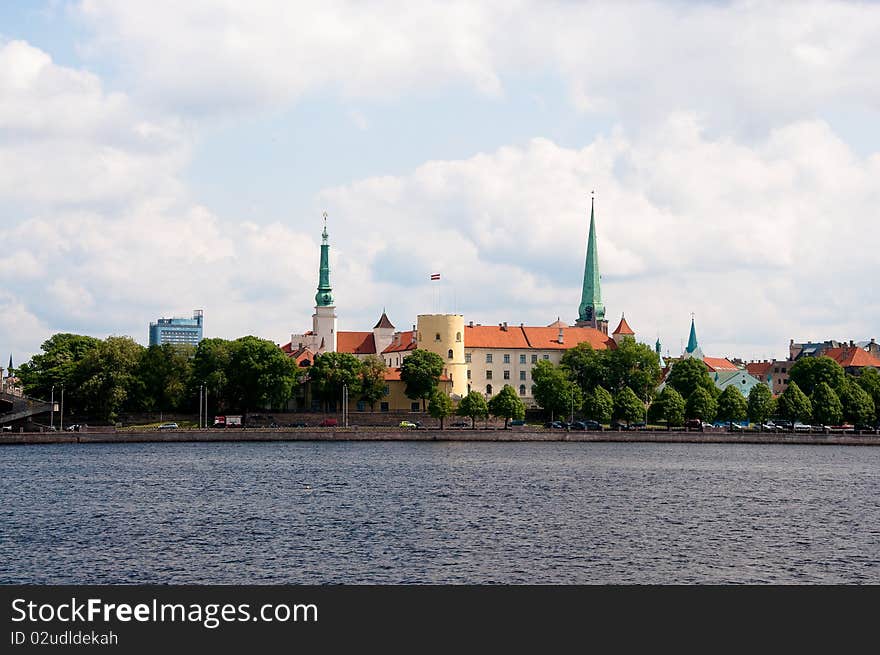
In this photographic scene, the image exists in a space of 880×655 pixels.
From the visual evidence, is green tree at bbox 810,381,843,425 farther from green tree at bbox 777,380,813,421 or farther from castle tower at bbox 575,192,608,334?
castle tower at bbox 575,192,608,334

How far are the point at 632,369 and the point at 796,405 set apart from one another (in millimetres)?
18703

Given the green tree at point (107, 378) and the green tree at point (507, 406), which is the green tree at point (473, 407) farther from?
the green tree at point (107, 378)

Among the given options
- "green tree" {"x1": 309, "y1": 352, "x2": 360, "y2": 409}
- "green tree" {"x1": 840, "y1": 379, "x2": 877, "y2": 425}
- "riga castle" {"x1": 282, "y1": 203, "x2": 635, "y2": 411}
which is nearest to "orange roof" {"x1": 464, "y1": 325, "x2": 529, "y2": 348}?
"riga castle" {"x1": 282, "y1": 203, "x2": 635, "y2": 411}

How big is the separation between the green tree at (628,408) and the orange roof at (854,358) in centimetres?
6338

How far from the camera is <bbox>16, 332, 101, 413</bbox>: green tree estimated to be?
122438 mm

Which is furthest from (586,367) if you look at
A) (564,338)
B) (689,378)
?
(564,338)

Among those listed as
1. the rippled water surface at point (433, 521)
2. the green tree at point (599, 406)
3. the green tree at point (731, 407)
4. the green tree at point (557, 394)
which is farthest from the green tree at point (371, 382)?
the rippled water surface at point (433, 521)

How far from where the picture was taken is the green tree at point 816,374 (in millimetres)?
134500

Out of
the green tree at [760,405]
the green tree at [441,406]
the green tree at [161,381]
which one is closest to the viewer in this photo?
the green tree at [441,406]

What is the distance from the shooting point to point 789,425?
13088cm

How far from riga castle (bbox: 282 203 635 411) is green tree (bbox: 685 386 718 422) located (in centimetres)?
2126

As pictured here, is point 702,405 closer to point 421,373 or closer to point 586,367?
point 586,367
